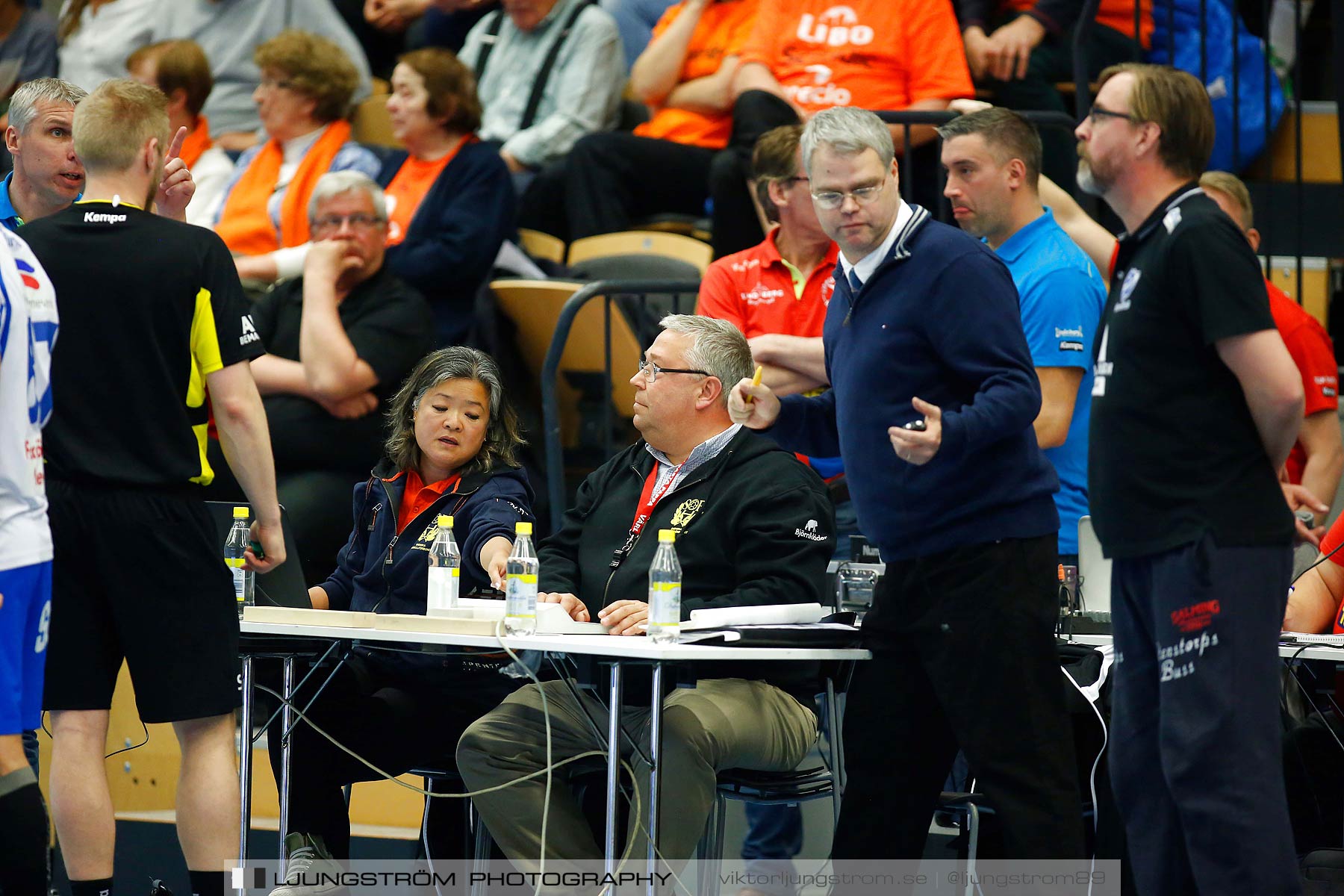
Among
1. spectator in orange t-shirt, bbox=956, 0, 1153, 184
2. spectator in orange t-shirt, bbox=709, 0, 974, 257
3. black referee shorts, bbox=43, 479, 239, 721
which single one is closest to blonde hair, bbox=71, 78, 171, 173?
black referee shorts, bbox=43, 479, 239, 721

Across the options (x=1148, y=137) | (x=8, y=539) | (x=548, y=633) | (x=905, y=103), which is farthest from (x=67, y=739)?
(x=905, y=103)

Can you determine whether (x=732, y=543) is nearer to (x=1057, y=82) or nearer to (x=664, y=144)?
(x=664, y=144)

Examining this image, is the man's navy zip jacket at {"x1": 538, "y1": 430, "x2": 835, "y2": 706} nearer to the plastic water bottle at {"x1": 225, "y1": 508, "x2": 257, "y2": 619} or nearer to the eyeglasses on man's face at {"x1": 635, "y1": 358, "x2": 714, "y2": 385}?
the eyeglasses on man's face at {"x1": 635, "y1": 358, "x2": 714, "y2": 385}

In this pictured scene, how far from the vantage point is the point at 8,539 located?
2689 millimetres

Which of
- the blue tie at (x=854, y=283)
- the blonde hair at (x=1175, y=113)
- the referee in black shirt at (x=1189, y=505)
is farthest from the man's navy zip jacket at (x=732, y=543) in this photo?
the blonde hair at (x=1175, y=113)

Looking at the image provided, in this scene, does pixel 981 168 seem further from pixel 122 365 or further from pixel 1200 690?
pixel 122 365

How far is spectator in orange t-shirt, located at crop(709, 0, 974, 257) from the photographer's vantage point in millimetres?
5500

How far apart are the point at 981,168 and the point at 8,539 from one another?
2.40 metres

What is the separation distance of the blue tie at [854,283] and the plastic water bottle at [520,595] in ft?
2.77

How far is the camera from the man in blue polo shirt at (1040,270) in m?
3.83

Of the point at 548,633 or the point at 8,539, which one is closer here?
the point at 8,539

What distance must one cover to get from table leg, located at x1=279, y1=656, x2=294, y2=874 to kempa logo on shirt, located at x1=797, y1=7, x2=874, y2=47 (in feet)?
10.7

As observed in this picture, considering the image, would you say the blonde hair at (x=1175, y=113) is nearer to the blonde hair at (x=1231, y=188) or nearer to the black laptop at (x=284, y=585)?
the blonde hair at (x=1231, y=188)

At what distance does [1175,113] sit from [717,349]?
1.23 metres
